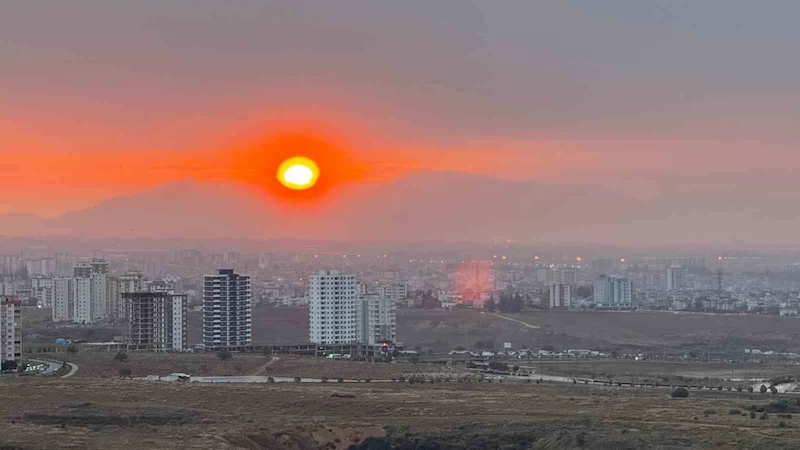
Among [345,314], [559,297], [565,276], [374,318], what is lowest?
[374,318]

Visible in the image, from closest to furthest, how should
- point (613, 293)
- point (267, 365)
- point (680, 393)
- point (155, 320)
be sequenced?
point (680, 393) < point (267, 365) < point (155, 320) < point (613, 293)

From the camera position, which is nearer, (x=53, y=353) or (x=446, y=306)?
(x=53, y=353)

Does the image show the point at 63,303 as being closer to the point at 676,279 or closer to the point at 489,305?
the point at 489,305

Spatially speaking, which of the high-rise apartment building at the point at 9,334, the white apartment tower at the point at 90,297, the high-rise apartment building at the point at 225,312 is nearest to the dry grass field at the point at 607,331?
the high-rise apartment building at the point at 225,312

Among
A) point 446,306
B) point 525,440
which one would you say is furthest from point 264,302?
point 525,440

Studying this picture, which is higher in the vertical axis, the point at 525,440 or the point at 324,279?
the point at 324,279

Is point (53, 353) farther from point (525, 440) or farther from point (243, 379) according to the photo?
point (525, 440)

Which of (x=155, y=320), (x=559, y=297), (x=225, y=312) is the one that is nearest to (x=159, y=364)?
(x=155, y=320)
